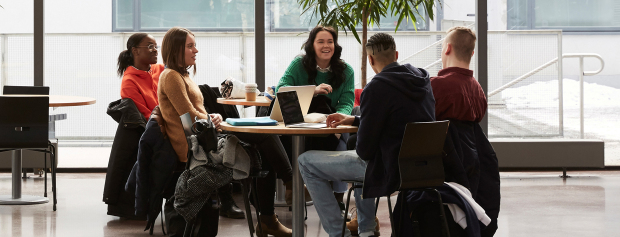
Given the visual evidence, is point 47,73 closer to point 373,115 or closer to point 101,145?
point 101,145

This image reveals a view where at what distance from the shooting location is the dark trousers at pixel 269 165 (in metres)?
3.53

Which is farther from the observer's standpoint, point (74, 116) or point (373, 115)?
point (74, 116)

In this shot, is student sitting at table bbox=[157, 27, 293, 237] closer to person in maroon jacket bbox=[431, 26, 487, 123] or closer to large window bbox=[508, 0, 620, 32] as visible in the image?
person in maroon jacket bbox=[431, 26, 487, 123]

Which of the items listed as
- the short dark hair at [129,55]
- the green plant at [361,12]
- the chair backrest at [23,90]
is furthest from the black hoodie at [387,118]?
the chair backrest at [23,90]

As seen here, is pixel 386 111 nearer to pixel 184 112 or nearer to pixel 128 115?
pixel 184 112

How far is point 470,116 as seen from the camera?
9.88 ft

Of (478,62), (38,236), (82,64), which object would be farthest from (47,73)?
(478,62)

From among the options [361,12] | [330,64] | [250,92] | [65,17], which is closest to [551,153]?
[361,12]

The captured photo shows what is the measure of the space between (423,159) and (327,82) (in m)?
1.55

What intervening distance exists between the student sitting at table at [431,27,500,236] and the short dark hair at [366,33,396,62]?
0.26 meters

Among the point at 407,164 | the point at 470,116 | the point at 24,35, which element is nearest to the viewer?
the point at 407,164

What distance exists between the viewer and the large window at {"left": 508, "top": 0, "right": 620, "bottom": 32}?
20.1ft

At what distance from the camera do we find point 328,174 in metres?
3.12

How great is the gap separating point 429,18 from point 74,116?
3.59 m
